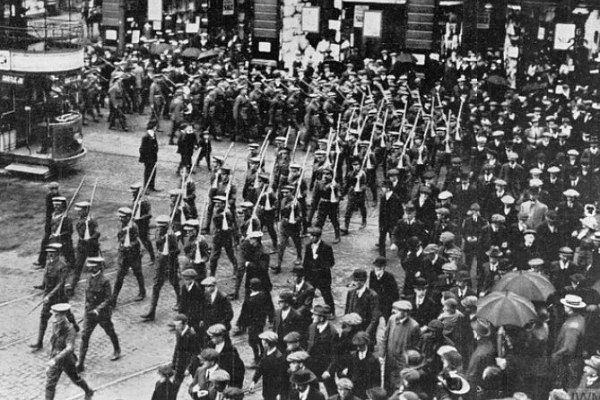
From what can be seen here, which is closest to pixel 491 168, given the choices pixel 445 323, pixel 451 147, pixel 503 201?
pixel 503 201

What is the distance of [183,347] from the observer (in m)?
12.0

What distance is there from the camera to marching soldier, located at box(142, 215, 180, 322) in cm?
1495

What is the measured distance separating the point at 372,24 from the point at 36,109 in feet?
50.6

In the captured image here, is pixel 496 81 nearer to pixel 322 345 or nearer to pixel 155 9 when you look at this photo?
pixel 155 9

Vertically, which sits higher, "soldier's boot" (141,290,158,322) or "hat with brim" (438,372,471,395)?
"hat with brim" (438,372,471,395)

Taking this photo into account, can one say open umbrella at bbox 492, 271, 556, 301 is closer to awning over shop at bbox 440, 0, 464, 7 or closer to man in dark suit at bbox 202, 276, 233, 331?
man in dark suit at bbox 202, 276, 233, 331

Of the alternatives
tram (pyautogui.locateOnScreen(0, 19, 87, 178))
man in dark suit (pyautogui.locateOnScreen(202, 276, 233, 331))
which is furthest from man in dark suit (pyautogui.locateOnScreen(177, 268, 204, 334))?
tram (pyautogui.locateOnScreen(0, 19, 87, 178))

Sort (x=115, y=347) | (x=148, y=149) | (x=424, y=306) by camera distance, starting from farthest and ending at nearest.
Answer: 1. (x=148, y=149)
2. (x=115, y=347)
3. (x=424, y=306)

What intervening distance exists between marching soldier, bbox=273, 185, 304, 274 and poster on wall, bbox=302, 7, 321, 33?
61.9 feet

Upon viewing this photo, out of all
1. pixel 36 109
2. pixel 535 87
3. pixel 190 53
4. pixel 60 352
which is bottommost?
pixel 60 352

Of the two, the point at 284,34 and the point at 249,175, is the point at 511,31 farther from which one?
the point at 249,175

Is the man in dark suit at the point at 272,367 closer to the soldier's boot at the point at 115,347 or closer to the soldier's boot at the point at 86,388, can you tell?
the soldier's boot at the point at 86,388

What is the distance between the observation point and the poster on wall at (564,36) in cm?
3571

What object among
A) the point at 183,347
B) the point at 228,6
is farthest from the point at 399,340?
the point at 228,6
